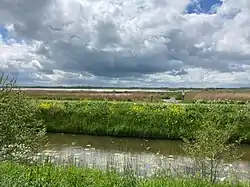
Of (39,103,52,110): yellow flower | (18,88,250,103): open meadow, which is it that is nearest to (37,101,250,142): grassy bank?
(39,103,52,110): yellow flower

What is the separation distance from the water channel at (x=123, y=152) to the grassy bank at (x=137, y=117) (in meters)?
1.05

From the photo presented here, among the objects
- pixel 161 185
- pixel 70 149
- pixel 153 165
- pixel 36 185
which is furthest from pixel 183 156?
pixel 36 185

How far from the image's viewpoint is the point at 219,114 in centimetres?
2744

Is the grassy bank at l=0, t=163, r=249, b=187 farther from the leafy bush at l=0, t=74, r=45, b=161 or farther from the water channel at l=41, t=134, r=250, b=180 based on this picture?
the water channel at l=41, t=134, r=250, b=180

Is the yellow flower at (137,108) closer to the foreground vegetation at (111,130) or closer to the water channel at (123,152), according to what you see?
the foreground vegetation at (111,130)

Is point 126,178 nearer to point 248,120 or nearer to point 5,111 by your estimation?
point 5,111

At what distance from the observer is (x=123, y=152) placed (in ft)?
73.2

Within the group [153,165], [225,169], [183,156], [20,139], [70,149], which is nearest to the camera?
[20,139]

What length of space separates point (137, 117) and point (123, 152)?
6930mm

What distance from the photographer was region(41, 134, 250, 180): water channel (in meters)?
18.0

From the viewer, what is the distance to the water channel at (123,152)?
59.1 feet

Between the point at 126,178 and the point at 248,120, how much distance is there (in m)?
18.8

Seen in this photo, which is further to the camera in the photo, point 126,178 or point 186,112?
point 186,112

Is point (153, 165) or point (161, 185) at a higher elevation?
point (161, 185)
